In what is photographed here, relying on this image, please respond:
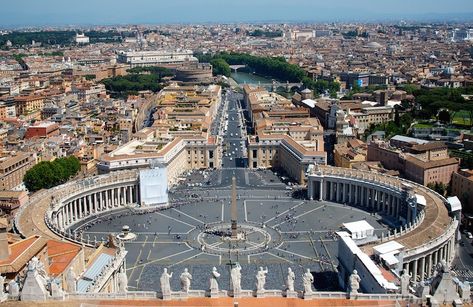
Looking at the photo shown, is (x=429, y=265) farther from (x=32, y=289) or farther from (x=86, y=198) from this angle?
(x=86, y=198)

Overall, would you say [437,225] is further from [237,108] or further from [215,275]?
[237,108]

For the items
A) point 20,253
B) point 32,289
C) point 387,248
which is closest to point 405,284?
point 387,248

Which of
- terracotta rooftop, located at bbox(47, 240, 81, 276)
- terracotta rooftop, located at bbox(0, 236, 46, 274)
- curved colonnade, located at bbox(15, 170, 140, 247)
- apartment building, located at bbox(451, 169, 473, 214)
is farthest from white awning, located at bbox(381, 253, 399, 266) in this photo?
curved colonnade, located at bbox(15, 170, 140, 247)

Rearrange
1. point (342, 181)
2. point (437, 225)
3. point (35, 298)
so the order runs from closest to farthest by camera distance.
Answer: point (35, 298) < point (437, 225) < point (342, 181)

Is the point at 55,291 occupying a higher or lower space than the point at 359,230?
higher

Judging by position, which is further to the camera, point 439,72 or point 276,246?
point 439,72

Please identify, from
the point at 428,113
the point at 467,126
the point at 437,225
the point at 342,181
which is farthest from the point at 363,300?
the point at 428,113

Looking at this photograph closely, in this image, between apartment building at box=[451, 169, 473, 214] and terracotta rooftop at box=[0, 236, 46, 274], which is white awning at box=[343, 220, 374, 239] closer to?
apartment building at box=[451, 169, 473, 214]
